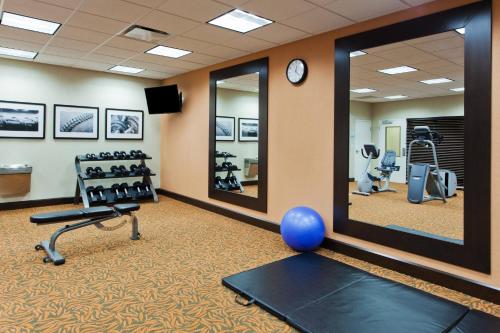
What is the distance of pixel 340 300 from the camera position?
280 centimetres

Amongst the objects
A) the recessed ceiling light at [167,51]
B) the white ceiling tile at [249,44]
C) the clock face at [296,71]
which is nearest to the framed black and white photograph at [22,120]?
the recessed ceiling light at [167,51]

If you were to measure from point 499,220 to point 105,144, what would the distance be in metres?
7.06

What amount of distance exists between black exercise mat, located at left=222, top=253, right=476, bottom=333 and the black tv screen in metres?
4.75

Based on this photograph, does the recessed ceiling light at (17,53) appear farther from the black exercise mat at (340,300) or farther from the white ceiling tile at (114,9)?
the black exercise mat at (340,300)

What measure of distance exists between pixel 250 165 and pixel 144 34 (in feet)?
8.73

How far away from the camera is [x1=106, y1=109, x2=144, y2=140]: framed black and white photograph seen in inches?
291

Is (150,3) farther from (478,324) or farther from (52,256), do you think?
(478,324)

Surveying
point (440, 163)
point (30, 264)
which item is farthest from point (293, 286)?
point (440, 163)

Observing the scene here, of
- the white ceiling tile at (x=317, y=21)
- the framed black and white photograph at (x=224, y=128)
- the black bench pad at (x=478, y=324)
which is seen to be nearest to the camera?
the black bench pad at (x=478, y=324)

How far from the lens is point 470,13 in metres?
2.99

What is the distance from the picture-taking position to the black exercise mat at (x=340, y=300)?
244 cm

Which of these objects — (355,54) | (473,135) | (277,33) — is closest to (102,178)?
(277,33)

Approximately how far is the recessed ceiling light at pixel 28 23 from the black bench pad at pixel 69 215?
2.42 metres

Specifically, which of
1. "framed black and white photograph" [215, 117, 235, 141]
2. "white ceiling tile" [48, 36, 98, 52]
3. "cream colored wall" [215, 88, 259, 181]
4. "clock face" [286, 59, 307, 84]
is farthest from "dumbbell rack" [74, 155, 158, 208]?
"clock face" [286, 59, 307, 84]
